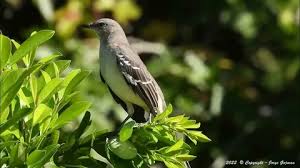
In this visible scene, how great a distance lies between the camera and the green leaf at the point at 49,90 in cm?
353

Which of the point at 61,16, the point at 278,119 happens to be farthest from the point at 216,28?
the point at 61,16

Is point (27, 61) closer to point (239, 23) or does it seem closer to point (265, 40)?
point (239, 23)

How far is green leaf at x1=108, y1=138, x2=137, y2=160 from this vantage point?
3.66 metres

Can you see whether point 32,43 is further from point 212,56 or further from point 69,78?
point 212,56

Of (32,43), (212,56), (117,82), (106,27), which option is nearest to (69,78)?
(32,43)

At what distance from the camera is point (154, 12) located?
8789mm

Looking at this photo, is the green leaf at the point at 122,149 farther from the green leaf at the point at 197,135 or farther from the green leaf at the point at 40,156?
the green leaf at the point at 40,156

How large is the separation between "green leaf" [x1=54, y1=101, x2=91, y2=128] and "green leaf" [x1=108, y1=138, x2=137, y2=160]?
0.81 feet

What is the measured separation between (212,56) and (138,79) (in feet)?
10.1

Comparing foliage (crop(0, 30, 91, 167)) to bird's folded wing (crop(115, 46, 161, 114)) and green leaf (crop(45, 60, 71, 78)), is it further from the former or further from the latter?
bird's folded wing (crop(115, 46, 161, 114))

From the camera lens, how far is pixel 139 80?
5.24 metres

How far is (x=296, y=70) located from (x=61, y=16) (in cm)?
275

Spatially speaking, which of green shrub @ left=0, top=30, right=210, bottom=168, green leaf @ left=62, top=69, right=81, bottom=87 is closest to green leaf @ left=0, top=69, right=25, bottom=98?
green shrub @ left=0, top=30, right=210, bottom=168

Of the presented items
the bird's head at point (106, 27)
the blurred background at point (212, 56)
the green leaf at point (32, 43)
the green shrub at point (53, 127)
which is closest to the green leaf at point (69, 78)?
the green shrub at point (53, 127)
